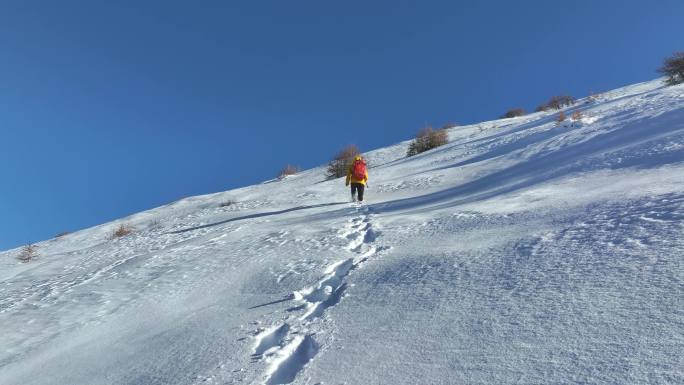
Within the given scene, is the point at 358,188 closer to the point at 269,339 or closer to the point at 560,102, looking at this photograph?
the point at 269,339

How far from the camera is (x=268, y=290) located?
4.79 meters

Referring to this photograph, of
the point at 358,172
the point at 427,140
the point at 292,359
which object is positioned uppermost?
the point at 427,140

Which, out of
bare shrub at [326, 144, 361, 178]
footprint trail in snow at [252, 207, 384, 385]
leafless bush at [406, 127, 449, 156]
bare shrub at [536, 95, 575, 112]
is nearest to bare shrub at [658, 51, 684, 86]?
bare shrub at [536, 95, 575, 112]

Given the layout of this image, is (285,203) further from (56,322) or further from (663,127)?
(663,127)

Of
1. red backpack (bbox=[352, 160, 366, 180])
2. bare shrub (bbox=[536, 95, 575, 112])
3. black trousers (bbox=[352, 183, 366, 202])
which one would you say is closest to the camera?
black trousers (bbox=[352, 183, 366, 202])

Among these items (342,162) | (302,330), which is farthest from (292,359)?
(342,162)

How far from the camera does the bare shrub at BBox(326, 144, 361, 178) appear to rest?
61.2 ft

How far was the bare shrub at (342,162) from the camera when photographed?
18656 millimetres

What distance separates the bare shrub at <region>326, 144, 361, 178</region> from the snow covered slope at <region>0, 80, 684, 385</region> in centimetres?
966

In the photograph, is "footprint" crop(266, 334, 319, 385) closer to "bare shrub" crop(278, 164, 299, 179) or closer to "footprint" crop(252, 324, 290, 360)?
"footprint" crop(252, 324, 290, 360)

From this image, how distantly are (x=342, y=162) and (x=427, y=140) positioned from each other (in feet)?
14.2

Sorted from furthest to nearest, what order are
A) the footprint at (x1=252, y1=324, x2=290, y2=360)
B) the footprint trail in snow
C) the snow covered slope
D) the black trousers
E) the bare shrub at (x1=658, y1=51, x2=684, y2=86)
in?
the bare shrub at (x1=658, y1=51, x2=684, y2=86)
the black trousers
the footprint at (x1=252, y1=324, x2=290, y2=360)
the footprint trail in snow
the snow covered slope

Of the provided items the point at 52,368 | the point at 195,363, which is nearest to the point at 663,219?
the point at 195,363

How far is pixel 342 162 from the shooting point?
62.6 ft
